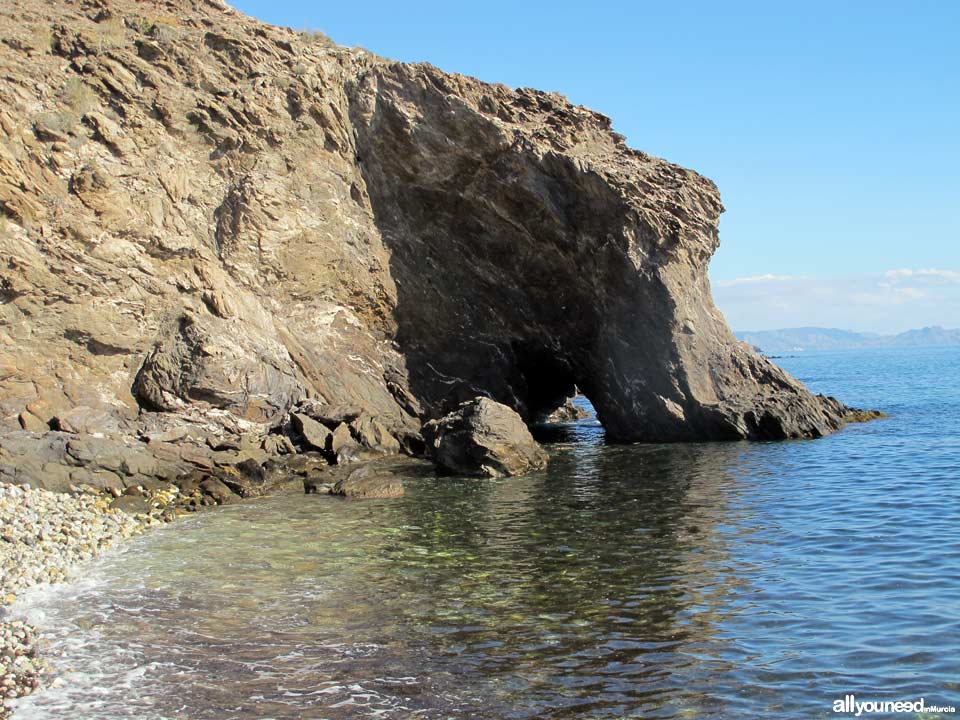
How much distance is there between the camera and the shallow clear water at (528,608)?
8.91 metres

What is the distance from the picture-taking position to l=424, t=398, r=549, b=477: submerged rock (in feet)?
79.5

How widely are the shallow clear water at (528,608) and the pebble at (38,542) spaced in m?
0.39

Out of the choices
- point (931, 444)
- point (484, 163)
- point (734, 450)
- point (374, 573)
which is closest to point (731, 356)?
point (734, 450)

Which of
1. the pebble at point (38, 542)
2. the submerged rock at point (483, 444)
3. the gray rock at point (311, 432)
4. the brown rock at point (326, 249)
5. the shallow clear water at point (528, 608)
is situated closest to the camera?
the shallow clear water at point (528, 608)

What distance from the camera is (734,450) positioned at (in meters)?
27.6

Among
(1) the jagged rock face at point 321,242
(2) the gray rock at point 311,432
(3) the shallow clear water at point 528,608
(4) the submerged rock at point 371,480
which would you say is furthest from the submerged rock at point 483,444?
(1) the jagged rock face at point 321,242

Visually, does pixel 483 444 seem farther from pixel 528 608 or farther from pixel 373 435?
pixel 528 608

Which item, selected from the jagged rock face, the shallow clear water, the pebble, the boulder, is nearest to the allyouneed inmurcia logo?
the shallow clear water

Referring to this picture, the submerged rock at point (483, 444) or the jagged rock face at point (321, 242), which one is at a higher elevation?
the jagged rock face at point (321, 242)

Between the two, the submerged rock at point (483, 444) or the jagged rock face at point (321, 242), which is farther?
the submerged rock at point (483, 444)

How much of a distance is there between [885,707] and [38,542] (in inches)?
542

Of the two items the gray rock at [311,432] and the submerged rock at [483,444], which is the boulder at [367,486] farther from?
the gray rock at [311,432]

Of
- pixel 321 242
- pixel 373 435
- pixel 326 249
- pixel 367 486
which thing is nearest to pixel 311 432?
pixel 373 435

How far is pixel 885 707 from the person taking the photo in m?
8.40
